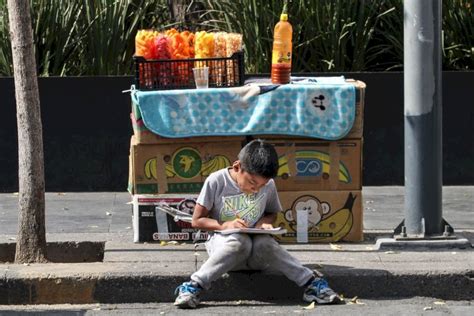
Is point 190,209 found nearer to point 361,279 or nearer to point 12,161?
point 361,279

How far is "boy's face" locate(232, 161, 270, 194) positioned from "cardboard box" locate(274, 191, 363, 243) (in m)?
0.89

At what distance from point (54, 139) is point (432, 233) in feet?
12.2

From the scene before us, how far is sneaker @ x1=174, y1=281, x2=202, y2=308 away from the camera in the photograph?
6.32 meters

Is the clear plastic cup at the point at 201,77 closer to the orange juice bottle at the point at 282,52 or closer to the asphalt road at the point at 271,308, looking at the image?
the orange juice bottle at the point at 282,52

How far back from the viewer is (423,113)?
7.12 meters

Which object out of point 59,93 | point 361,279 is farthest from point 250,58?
point 361,279

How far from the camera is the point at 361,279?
661cm

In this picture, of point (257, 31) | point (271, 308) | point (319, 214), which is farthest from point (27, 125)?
point (257, 31)

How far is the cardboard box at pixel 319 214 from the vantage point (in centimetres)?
731

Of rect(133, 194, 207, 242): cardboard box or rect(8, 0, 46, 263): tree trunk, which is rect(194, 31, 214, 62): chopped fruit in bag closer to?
rect(133, 194, 207, 242): cardboard box

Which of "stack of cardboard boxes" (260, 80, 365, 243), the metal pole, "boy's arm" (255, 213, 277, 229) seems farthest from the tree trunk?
the metal pole

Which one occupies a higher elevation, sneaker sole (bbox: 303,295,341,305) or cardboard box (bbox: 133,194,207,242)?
cardboard box (bbox: 133,194,207,242)

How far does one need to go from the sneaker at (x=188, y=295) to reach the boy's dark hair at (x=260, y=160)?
73 centimetres

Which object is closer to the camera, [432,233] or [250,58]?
[432,233]
